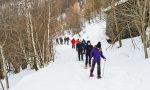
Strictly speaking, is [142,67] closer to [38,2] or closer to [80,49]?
[80,49]

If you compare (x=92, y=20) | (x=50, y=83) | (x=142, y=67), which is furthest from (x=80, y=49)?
(x=92, y=20)

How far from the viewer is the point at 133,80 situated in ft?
48.4

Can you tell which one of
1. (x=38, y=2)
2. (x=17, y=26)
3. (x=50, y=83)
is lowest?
(x=50, y=83)

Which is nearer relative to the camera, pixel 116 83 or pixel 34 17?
pixel 116 83

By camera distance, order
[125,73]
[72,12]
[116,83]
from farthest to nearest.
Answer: [72,12] < [125,73] < [116,83]

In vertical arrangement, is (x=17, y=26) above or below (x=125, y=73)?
above

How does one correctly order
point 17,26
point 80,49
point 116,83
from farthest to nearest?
1. point 17,26
2. point 80,49
3. point 116,83

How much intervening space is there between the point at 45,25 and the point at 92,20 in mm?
50957

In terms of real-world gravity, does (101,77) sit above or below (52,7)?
below

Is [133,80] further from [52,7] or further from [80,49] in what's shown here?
[52,7]

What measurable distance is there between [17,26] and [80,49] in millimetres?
8924

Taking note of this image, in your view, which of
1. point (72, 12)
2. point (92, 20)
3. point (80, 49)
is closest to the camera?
point (80, 49)

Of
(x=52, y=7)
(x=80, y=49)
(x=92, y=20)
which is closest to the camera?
(x=80, y=49)

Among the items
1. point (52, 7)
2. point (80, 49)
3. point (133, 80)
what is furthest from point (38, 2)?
point (133, 80)
